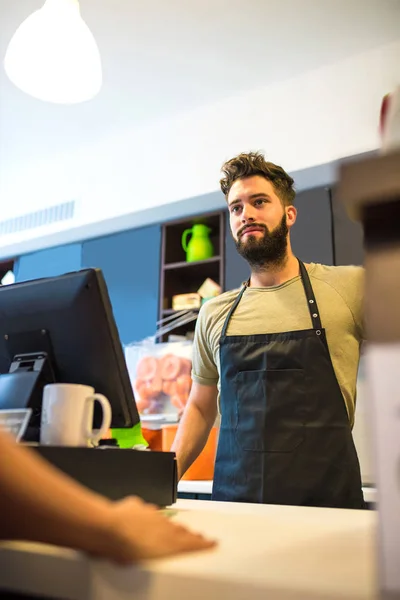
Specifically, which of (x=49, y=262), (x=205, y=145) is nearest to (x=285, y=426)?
(x=205, y=145)

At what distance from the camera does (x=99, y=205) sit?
325cm

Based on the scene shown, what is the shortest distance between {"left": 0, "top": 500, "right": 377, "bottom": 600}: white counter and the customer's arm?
0.7 inches

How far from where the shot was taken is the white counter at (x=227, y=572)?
385 mm

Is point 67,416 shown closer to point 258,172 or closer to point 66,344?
point 66,344

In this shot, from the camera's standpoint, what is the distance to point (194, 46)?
2.43m

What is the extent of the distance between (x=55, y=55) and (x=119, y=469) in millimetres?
1286

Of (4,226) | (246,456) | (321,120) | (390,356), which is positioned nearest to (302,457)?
(246,456)

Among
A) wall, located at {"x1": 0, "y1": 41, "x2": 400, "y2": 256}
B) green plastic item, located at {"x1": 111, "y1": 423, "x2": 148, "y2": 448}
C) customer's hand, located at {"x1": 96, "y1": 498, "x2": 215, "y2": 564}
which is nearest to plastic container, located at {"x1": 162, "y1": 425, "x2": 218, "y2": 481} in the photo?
green plastic item, located at {"x1": 111, "y1": 423, "x2": 148, "y2": 448}

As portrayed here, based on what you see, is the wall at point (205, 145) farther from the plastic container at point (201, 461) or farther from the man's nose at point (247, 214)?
the plastic container at point (201, 461)

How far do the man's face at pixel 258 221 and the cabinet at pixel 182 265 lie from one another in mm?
1209

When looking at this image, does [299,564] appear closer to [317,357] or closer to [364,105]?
[317,357]

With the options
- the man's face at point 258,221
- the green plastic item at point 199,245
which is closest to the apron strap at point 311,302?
the man's face at point 258,221

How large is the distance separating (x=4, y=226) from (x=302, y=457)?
3.00 metres

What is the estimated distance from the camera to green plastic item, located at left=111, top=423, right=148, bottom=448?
40.1 inches
